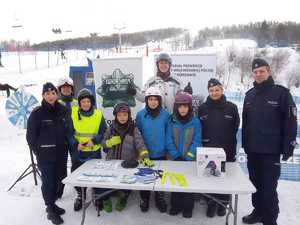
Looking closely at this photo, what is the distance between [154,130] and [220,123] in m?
0.68

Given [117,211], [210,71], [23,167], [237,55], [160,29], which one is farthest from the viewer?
[160,29]

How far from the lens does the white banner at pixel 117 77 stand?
4.43 m

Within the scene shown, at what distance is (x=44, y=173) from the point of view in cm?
327

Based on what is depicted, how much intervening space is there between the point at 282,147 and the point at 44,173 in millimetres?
2309

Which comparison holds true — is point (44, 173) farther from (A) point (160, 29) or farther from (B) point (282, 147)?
(A) point (160, 29)

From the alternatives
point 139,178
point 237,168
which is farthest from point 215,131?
point 139,178

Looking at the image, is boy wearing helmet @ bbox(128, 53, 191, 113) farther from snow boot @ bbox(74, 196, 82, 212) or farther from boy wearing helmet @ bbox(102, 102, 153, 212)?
snow boot @ bbox(74, 196, 82, 212)

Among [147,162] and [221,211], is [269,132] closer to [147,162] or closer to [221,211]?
[221,211]

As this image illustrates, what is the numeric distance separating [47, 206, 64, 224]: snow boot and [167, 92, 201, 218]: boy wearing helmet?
116cm

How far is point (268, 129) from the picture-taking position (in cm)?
291

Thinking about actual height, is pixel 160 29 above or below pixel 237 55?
above

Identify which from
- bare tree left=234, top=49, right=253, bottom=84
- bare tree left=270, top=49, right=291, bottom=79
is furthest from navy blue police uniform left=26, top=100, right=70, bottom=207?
bare tree left=270, top=49, right=291, bottom=79

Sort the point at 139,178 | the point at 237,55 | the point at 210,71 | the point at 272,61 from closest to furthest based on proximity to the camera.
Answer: the point at 139,178 → the point at 210,71 → the point at 272,61 → the point at 237,55

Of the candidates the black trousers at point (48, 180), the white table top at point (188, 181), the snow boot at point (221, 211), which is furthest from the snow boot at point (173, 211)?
the black trousers at point (48, 180)
